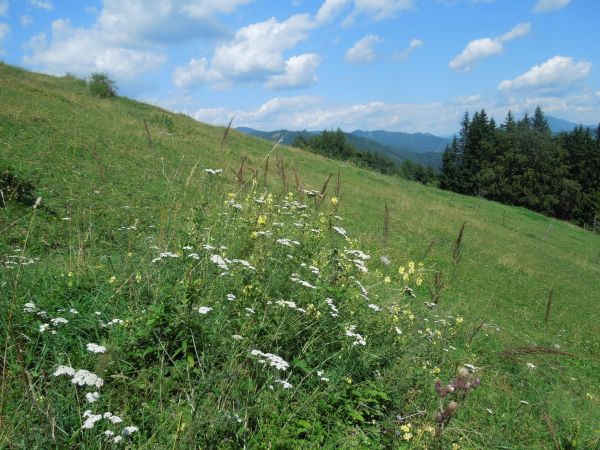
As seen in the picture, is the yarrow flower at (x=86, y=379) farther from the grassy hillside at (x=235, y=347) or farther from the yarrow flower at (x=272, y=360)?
the yarrow flower at (x=272, y=360)

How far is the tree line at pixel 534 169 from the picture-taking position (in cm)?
6022

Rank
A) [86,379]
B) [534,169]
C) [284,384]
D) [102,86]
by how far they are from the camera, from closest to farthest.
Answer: [86,379], [284,384], [102,86], [534,169]

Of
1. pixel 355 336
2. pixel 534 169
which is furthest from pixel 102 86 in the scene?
pixel 534 169

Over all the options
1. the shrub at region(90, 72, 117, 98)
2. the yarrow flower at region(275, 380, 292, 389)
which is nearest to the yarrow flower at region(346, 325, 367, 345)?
the yarrow flower at region(275, 380, 292, 389)

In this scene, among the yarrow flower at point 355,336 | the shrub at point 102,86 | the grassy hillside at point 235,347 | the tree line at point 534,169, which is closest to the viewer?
the grassy hillside at point 235,347

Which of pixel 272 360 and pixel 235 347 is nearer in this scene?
pixel 272 360

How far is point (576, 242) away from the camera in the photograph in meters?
29.3

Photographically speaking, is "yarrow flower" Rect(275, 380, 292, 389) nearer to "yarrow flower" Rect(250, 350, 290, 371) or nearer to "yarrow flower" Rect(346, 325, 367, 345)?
"yarrow flower" Rect(250, 350, 290, 371)

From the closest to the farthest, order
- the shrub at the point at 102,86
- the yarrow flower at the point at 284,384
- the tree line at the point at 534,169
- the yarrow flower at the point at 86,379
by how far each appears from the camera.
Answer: the yarrow flower at the point at 86,379, the yarrow flower at the point at 284,384, the shrub at the point at 102,86, the tree line at the point at 534,169

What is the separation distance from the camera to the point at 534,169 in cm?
6366

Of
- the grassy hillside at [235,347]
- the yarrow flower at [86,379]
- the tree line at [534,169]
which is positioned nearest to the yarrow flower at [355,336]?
the grassy hillside at [235,347]

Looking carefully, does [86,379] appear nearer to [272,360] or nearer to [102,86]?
[272,360]

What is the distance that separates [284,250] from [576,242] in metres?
31.1

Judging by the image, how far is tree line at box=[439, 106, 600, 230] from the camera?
198 feet
